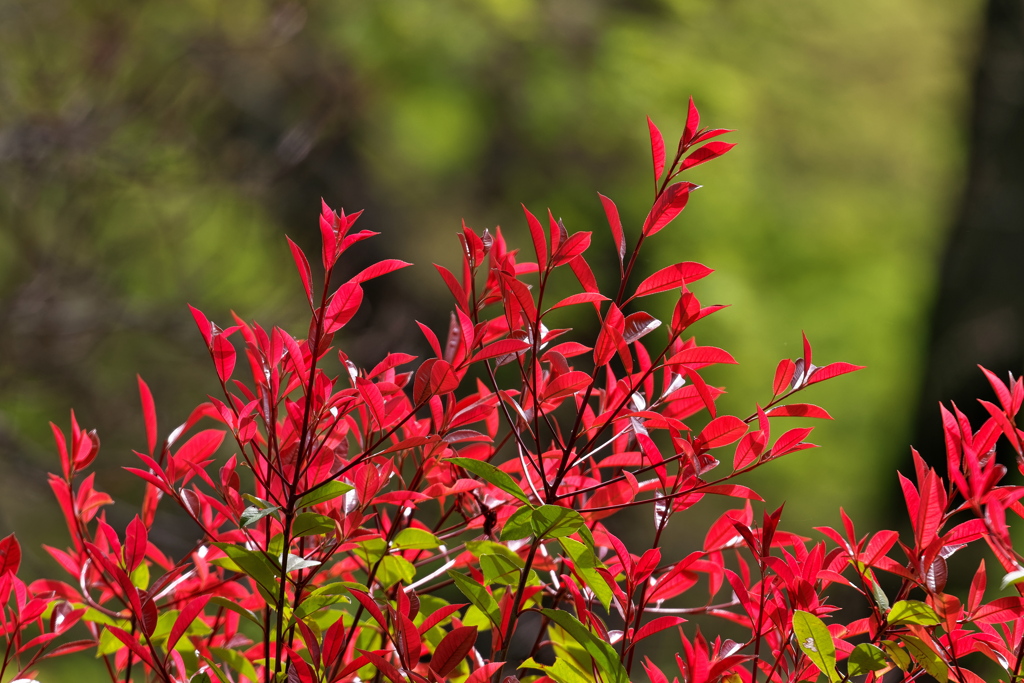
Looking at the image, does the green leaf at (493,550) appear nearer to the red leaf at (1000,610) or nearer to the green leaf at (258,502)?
the green leaf at (258,502)

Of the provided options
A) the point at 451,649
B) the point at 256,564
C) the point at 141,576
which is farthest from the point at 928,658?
the point at 141,576

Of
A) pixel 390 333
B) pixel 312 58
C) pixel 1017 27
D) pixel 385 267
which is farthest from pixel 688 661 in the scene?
pixel 312 58

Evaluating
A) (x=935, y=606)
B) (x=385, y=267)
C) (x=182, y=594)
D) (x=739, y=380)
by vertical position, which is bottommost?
(x=739, y=380)

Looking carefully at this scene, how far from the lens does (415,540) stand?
0.46 metres

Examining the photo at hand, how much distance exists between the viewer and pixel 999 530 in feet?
1.20

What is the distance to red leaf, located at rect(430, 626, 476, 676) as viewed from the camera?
1.31 feet

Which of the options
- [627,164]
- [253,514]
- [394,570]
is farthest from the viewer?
[627,164]

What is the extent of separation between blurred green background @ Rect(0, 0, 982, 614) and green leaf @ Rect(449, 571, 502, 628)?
8.22 ft

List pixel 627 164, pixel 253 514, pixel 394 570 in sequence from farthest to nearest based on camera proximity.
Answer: pixel 627 164, pixel 394 570, pixel 253 514

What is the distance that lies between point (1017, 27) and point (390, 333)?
7.29 feet

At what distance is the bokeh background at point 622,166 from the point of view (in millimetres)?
3090

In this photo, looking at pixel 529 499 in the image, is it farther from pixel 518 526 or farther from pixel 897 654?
pixel 897 654

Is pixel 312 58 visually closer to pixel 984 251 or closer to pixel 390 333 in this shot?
pixel 390 333

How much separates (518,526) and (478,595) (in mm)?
49
